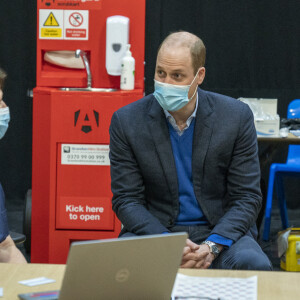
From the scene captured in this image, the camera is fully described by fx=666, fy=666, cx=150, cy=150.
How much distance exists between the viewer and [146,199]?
9.36 feet

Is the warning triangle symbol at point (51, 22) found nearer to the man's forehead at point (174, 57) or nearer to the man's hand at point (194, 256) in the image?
the man's forehead at point (174, 57)

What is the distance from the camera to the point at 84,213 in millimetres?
3811

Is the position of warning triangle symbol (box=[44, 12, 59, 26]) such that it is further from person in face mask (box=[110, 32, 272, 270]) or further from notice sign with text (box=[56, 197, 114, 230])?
person in face mask (box=[110, 32, 272, 270])

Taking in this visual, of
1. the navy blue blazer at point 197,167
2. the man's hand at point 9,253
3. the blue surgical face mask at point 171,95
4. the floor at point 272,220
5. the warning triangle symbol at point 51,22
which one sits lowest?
the floor at point 272,220

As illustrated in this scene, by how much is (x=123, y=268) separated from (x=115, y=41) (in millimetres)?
2374

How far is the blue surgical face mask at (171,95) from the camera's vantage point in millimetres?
2725

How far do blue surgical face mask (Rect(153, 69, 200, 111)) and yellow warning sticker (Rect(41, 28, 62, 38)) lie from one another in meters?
1.25

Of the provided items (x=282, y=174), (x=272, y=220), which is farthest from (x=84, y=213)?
(x=272, y=220)

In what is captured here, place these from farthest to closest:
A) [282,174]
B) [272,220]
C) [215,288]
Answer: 1. [272,220]
2. [282,174]
3. [215,288]

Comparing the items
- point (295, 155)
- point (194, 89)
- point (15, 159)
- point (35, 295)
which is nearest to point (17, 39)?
point (15, 159)

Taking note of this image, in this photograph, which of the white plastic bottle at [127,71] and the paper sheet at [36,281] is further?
the white plastic bottle at [127,71]

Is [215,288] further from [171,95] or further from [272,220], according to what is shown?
[272,220]

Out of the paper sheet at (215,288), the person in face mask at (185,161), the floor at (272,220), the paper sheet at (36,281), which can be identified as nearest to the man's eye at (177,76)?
the person in face mask at (185,161)

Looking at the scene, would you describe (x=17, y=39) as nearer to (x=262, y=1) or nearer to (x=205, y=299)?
(x=262, y=1)
